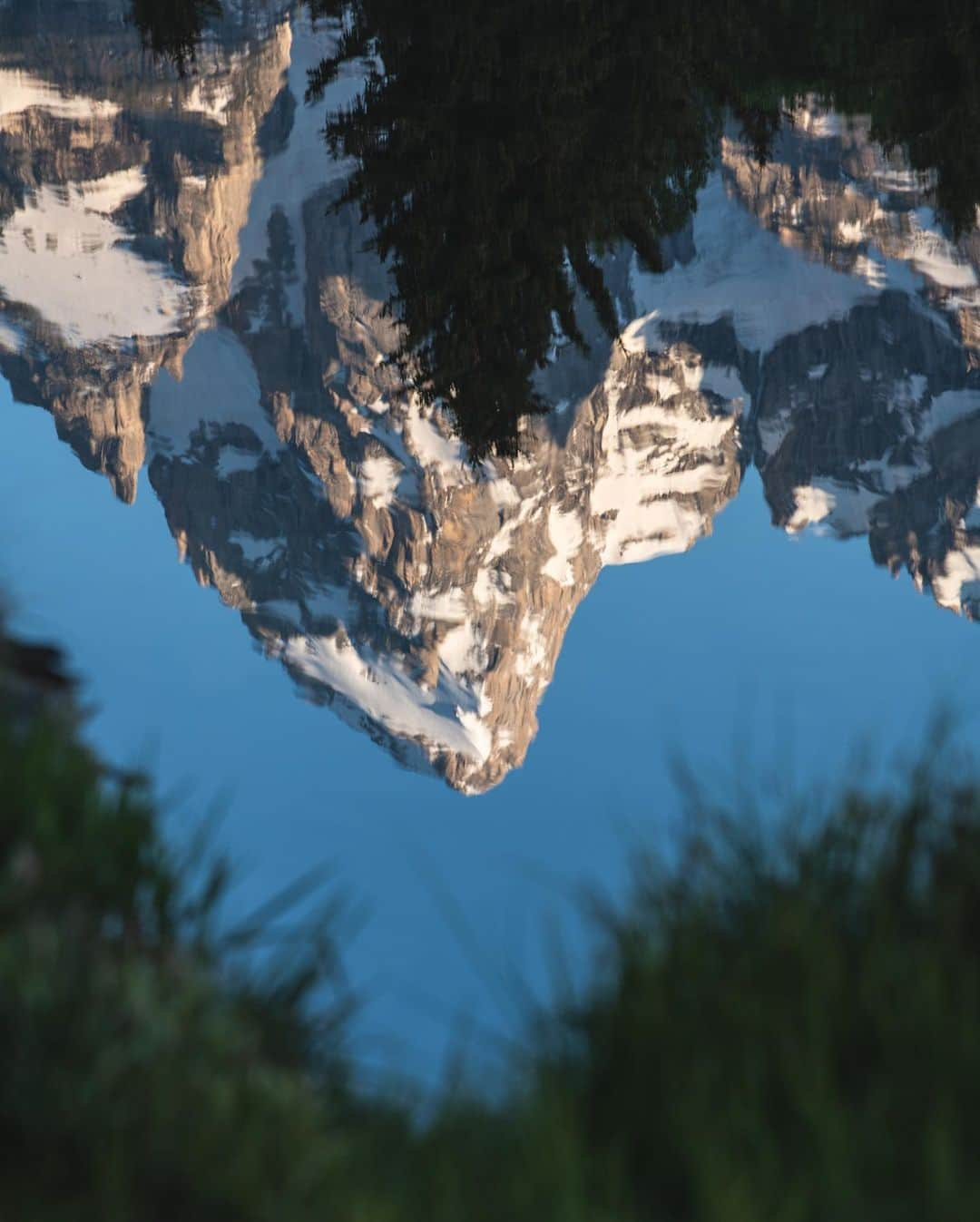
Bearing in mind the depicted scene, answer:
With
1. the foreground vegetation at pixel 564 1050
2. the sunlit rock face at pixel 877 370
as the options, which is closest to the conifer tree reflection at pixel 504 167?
the foreground vegetation at pixel 564 1050

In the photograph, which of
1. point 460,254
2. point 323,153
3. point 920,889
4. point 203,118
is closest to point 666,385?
point 323,153

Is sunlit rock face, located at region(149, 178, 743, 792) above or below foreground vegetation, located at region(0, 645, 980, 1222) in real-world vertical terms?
above

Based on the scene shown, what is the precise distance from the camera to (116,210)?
130 meters

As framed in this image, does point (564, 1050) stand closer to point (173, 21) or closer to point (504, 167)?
point (504, 167)

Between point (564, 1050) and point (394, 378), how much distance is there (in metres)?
123

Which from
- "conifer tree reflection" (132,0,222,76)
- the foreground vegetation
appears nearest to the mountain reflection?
"conifer tree reflection" (132,0,222,76)

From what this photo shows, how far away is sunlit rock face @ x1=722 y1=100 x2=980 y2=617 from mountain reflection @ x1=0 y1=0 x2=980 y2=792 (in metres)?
0.43

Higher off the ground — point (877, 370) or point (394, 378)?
point (877, 370)

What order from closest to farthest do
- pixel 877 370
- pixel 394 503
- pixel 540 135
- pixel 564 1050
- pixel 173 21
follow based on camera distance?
pixel 564 1050 < pixel 540 135 < pixel 173 21 < pixel 877 370 < pixel 394 503

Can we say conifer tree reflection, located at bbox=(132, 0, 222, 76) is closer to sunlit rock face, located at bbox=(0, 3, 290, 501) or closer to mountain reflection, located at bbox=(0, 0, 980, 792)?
mountain reflection, located at bbox=(0, 0, 980, 792)

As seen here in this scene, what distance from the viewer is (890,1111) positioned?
3160mm

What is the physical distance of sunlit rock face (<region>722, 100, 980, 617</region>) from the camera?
456 feet

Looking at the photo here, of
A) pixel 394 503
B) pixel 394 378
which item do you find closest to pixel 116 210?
pixel 394 378

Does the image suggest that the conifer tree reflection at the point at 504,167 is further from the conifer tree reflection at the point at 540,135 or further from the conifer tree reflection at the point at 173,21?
the conifer tree reflection at the point at 173,21
